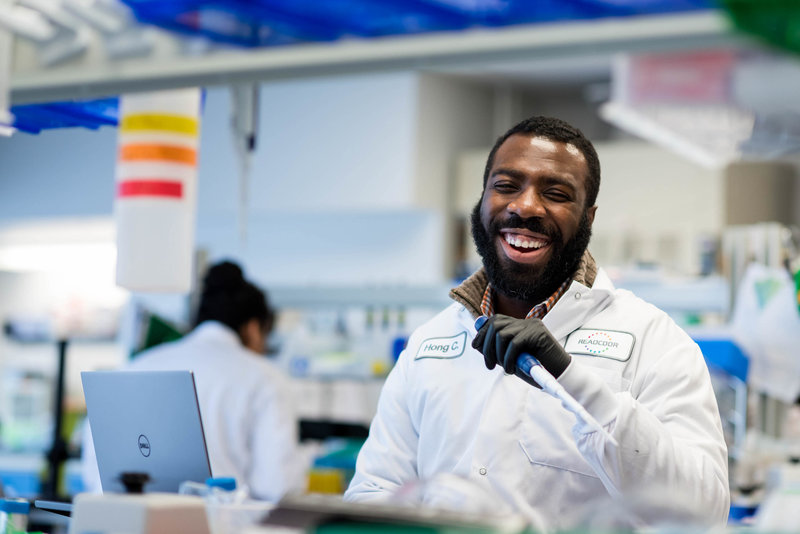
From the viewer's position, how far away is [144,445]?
198cm

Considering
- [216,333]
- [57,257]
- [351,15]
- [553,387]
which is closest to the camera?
[351,15]

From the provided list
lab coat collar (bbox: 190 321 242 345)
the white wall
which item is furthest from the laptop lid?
the white wall

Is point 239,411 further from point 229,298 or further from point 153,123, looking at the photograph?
point 153,123

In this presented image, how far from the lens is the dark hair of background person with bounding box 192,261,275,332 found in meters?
3.88

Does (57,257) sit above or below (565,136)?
below

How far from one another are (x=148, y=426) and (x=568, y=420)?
0.80 m

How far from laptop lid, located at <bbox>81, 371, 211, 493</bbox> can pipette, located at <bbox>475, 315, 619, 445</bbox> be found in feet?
2.04

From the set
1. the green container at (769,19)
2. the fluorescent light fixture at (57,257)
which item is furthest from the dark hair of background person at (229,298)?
the fluorescent light fixture at (57,257)

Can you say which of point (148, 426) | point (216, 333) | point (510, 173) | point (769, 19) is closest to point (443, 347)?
point (510, 173)

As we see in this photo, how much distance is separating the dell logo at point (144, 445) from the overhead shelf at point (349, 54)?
67cm

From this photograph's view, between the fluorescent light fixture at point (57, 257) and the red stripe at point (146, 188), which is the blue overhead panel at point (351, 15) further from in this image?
the fluorescent light fixture at point (57, 257)

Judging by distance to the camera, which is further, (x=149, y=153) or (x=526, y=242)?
(x=149, y=153)

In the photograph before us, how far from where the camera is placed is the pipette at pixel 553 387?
5.15 ft

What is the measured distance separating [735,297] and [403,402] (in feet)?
7.07
